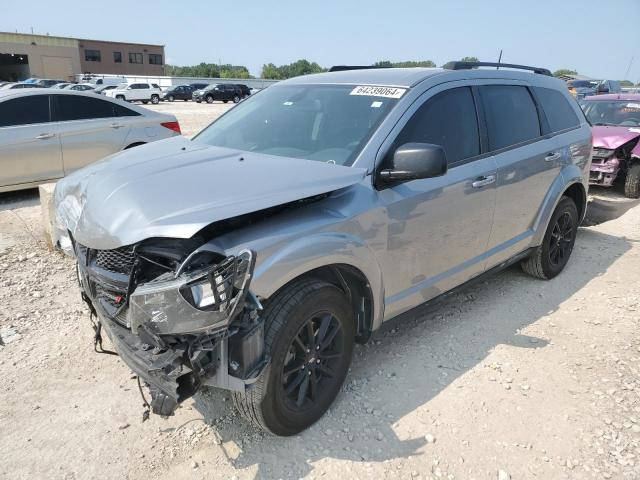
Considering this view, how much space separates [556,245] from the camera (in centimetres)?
486

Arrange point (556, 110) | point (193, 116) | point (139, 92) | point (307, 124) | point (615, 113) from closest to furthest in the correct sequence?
1. point (307, 124)
2. point (556, 110)
3. point (615, 113)
4. point (193, 116)
5. point (139, 92)

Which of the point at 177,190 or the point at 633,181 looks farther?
the point at 633,181

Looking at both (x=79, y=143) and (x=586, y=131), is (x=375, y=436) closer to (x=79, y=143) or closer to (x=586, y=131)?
(x=586, y=131)

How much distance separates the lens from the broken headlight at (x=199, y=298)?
2.00 metres

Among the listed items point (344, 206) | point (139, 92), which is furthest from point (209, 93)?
point (344, 206)

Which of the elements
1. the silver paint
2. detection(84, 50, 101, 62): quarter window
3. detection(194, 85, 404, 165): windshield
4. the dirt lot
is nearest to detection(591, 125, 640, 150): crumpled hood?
the dirt lot

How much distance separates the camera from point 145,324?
2.10 metres

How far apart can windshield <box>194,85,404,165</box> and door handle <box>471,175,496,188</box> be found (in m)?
0.87

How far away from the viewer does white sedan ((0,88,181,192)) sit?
6.84 metres

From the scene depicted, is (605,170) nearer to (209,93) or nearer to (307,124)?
(307,124)

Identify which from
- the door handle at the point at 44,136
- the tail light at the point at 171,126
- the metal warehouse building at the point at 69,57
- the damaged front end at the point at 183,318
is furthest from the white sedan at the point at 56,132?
the metal warehouse building at the point at 69,57

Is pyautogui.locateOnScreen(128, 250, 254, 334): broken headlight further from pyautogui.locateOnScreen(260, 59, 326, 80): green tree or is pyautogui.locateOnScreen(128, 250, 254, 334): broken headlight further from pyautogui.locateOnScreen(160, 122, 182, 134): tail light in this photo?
pyautogui.locateOnScreen(260, 59, 326, 80): green tree

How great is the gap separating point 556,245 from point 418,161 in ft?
9.47

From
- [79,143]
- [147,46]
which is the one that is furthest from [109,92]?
[147,46]
